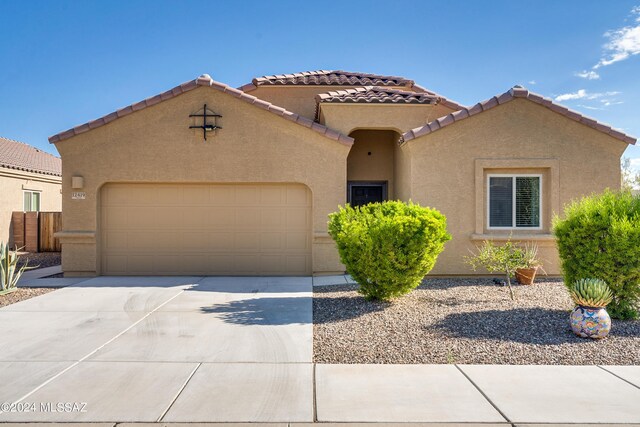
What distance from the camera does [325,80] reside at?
1492 centimetres

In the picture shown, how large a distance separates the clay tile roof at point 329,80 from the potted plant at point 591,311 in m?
10.5

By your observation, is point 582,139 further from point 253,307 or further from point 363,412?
point 363,412

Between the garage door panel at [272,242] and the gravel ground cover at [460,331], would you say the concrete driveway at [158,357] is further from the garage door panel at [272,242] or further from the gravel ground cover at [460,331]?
the garage door panel at [272,242]

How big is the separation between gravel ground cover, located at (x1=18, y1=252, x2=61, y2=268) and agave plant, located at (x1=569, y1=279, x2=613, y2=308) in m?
14.2

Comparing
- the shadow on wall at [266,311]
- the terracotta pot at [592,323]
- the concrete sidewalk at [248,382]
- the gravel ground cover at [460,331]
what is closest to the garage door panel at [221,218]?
the shadow on wall at [266,311]

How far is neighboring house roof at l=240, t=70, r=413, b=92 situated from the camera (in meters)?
14.9

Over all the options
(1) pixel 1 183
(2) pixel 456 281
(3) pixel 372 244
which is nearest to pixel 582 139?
(2) pixel 456 281

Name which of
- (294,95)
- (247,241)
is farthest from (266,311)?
(294,95)

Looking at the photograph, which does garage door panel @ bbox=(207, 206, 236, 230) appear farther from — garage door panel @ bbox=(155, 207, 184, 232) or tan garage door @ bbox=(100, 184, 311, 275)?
garage door panel @ bbox=(155, 207, 184, 232)

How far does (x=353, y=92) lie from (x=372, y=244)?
21.3 feet

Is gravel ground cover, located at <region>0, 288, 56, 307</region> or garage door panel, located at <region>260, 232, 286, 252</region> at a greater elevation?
garage door panel, located at <region>260, 232, 286, 252</region>

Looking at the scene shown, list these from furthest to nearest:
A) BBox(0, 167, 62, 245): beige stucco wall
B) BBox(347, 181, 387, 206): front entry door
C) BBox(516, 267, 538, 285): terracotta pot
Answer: BBox(0, 167, 62, 245): beige stucco wall
BBox(347, 181, 387, 206): front entry door
BBox(516, 267, 538, 285): terracotta pot

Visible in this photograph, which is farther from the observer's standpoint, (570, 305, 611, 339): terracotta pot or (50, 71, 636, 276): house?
(50, 71, 636, 276): house

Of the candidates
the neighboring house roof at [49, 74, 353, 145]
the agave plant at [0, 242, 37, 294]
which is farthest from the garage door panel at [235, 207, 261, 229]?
the agave plant at [0, 242, 37, 294]
